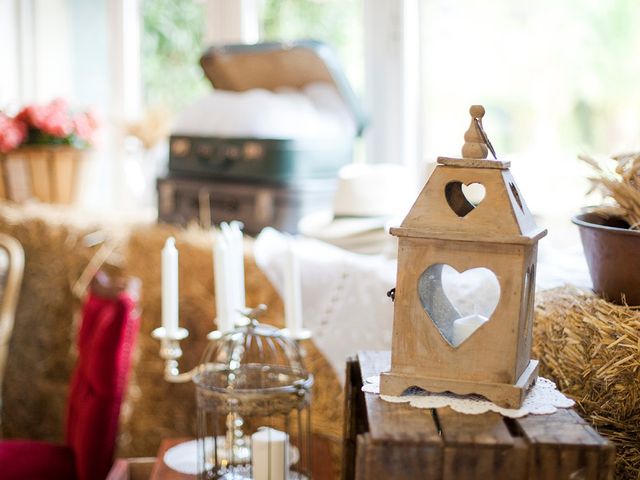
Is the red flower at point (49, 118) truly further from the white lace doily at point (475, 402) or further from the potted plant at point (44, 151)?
the white lace doily at point (475, 402)

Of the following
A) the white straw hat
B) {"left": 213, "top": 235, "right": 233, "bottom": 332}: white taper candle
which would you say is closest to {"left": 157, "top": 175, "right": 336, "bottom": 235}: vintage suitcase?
the white straw hat

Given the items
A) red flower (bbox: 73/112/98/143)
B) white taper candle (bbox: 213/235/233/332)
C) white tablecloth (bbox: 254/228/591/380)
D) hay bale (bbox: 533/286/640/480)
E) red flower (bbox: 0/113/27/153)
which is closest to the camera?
hay bale (bbox: 533/286/640/480)

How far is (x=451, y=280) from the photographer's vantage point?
1646mm

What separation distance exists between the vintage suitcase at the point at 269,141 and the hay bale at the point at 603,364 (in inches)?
45.9

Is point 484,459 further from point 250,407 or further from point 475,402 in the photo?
point 250,407

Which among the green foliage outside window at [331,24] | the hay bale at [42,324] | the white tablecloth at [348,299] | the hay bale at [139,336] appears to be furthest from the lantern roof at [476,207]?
the hay bale at [42,324]

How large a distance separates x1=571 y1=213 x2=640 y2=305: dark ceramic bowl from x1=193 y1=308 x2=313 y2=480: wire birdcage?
0.47 meters

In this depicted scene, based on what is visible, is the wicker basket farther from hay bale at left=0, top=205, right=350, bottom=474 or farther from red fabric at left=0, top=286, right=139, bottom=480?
red fabric at left=0, top=286, right=139, bottom=480

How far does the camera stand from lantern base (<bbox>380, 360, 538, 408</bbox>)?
3.60ft

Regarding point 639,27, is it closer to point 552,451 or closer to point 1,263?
point 552,451

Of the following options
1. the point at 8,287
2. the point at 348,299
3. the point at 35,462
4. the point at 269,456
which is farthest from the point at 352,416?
the point at 8,287

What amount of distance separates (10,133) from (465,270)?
221 centimetres

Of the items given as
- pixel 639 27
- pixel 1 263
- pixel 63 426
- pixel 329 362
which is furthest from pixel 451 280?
pixel 63 426

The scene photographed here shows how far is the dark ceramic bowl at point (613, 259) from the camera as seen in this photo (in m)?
1.24
